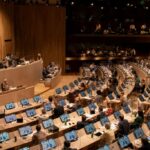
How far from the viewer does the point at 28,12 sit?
31234mm

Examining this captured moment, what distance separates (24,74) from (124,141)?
13.3 metres

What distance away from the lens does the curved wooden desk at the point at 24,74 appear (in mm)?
22809

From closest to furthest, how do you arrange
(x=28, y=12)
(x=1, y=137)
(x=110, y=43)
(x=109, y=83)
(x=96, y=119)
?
(x=1, y=137) < (x=96, y=119) < (x=109, y=83) < (x=28, y=12) < (x=110, y=43)

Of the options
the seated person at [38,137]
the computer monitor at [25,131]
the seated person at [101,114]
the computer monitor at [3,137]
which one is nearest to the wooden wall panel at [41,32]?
the seated person at [101,114]

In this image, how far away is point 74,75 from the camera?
114 feet

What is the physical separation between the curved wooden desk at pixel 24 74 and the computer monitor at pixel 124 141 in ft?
36.6

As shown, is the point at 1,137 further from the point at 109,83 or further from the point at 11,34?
the point at 11,34

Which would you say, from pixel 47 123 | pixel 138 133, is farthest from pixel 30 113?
pixel 138 133

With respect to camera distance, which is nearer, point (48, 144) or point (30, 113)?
point (48, 144)

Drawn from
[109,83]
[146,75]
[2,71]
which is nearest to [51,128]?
[2,71]

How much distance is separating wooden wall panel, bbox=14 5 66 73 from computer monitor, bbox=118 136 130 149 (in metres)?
19.4

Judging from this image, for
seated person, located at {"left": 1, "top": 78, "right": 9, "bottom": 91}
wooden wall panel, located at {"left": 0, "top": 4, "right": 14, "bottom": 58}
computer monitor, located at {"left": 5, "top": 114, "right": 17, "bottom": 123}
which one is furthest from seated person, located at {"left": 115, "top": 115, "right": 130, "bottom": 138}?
wooden wall panel, located at {"left": 0, "top": 4, "right": 14, "bottom": 58}

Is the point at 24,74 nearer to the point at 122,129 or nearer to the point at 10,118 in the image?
the point at 10,118

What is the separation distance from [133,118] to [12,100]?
24.1 feet
